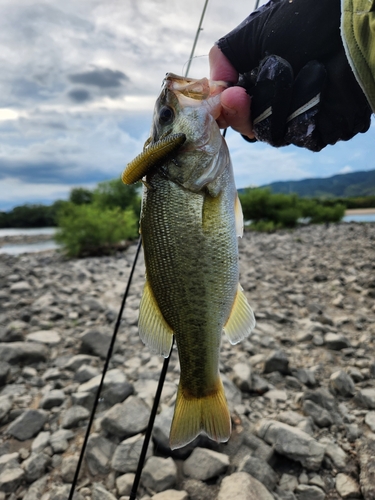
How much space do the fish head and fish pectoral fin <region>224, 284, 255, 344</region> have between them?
62 cm

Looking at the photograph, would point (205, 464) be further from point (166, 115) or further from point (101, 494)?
point (166, 115)

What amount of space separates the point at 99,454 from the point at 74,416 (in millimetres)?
559

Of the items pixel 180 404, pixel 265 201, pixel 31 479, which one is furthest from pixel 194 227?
pixel 265 201

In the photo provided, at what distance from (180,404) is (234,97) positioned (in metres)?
1.51

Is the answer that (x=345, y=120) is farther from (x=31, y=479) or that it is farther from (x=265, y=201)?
(x=265, y=201)

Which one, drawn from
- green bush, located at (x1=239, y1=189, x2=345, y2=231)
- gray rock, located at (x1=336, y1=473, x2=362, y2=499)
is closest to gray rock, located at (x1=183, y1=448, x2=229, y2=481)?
gray rock, located at (x1=336, y1=473, x2=362, y2=499)

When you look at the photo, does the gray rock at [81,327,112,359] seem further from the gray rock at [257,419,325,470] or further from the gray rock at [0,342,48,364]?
the gray rock at [257,419,325,470]

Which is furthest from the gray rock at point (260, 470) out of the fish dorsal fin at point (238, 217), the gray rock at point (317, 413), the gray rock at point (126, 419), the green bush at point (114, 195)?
the green bush at point (114, 195)

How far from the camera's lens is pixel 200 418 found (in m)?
1.96

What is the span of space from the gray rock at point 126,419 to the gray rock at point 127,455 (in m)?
0.10

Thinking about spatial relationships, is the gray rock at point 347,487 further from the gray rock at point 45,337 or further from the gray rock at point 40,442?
the gray rock at point 45,337

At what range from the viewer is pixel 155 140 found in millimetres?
2027

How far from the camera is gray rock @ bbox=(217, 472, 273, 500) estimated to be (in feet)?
8.68

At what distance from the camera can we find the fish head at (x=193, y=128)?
191 cm
